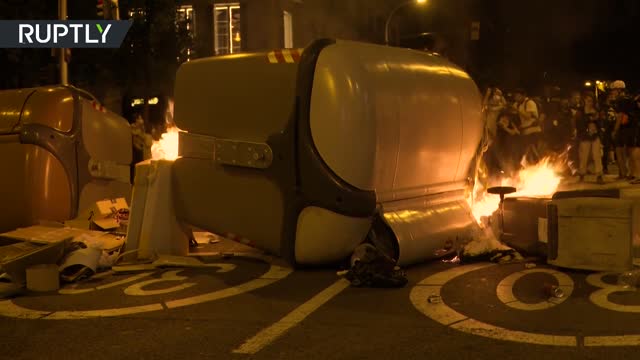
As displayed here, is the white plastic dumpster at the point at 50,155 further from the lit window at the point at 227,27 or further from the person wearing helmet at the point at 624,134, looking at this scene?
the lit window at the point at 227,27

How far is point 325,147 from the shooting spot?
202 inches

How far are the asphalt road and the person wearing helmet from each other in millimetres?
7748

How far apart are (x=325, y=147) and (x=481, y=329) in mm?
1878

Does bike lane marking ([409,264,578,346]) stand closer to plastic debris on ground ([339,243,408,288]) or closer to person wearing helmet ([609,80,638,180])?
plastic debris on ground ([339,243,408,288])

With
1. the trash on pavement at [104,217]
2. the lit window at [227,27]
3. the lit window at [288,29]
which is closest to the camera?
the trash on pavement at [104,217]

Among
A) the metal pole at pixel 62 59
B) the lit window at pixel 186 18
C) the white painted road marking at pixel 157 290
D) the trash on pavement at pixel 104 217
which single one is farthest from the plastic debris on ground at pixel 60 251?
the lit window at pixel 186 18

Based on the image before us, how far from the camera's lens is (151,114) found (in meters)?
23.1

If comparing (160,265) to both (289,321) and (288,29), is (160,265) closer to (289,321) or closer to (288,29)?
(289,321)

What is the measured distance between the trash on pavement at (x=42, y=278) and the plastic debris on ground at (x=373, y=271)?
2.12m

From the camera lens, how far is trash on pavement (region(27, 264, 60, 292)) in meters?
4.99

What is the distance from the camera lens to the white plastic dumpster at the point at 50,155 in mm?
7121

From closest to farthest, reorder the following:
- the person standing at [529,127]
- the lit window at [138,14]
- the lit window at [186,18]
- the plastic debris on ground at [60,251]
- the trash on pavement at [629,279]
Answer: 1. the trash on pavement at [629,279]
2. the plastic debris on ground at [60,251]
3. the person standing at [529,127]
4. the lit window at [138,14]
5. the lit window at [186,18]

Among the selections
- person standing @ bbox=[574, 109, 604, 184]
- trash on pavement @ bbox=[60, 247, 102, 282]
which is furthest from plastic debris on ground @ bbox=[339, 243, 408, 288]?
person standing @ bbox=[574, 109, 604, 184]

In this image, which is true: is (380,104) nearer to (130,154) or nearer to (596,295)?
(596,295)
